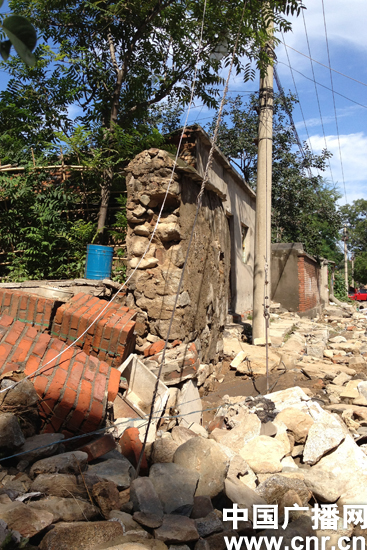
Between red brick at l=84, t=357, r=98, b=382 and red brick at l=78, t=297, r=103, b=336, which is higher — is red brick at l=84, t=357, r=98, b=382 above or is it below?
below

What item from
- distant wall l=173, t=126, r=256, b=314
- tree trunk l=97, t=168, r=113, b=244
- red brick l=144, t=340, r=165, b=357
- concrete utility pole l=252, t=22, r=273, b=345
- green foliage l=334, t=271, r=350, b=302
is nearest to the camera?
red brick l=144, t=340, r=165, b=357

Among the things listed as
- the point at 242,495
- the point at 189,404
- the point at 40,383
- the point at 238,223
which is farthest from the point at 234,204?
the point at 242,495

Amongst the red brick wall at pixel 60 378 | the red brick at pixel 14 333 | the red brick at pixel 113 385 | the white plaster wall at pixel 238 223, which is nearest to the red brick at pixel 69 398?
the red brick wall at pixel 60 378

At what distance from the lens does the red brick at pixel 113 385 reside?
3096mm

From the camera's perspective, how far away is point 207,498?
2.35m

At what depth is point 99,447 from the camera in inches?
99.6

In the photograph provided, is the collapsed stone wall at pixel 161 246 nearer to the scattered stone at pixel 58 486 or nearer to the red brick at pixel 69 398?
the red brick at pixel 69 398

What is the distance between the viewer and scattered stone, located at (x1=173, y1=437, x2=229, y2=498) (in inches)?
99.5

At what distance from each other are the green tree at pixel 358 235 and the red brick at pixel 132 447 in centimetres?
3901

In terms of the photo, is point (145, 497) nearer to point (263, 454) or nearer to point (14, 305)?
point (263, 454)

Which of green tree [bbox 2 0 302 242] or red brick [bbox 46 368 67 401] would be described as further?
green tree [bbox 2 0 302 242]

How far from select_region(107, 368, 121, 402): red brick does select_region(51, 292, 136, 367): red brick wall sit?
40cm

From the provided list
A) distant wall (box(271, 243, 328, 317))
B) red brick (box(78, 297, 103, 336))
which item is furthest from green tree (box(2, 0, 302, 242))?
distant wall (box(271, 243, 328, 317))

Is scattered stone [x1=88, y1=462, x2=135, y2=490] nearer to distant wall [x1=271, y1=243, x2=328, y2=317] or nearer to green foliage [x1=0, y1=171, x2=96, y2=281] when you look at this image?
green foliage [x1=0, y1=171, x2=96, y2=281]
